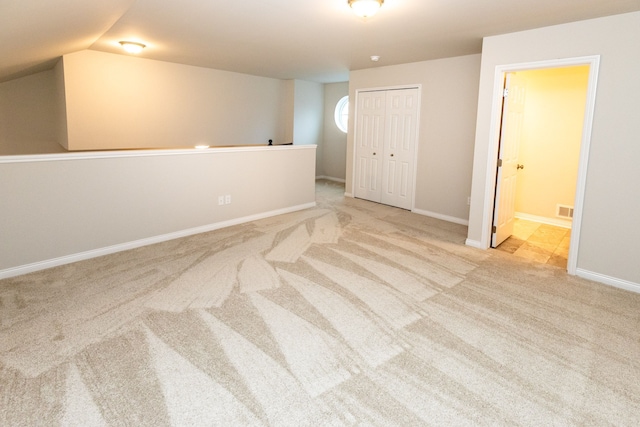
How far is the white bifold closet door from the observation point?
619 centimetres

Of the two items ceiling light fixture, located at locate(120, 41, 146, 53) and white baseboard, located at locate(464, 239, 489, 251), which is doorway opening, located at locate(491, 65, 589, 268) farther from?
ceiling light fixture, located at locate(120, 41, 146, 53)

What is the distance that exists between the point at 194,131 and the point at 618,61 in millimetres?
6168

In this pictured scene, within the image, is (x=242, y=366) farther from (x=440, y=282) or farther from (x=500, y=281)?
(x=500, y=281)

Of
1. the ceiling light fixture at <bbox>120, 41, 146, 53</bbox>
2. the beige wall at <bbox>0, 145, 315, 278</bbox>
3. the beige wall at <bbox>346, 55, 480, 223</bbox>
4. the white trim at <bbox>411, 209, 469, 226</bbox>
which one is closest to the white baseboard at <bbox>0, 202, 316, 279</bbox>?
the beige wall at <bbox>0, 145, 315, 278</bbox>

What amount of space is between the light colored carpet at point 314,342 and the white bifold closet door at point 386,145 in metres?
2.48

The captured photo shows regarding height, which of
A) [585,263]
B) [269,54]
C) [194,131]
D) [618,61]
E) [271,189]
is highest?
[269,54]

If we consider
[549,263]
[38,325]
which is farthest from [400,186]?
[38,325]

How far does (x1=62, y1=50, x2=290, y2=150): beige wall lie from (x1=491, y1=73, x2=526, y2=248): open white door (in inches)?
200

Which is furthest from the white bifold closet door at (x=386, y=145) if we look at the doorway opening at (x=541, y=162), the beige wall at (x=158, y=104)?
the beige wall at (x=158, y=104)

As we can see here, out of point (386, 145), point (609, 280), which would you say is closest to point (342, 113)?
point (386, 145)

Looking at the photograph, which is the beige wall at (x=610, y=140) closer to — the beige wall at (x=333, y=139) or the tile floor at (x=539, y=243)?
the tile floor at (x=539, y=243)

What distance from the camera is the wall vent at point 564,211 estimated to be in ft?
17.9

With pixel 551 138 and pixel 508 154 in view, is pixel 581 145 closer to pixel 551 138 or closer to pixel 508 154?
pixel 508 154

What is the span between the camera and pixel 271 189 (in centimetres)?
572
